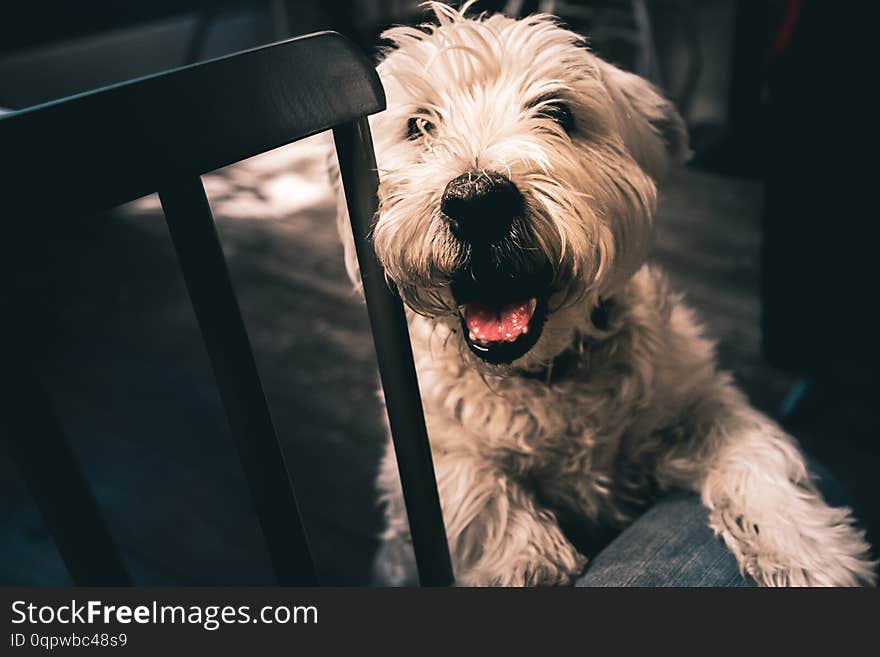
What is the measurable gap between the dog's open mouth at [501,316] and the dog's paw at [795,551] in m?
0.35

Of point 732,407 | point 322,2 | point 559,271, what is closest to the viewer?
point 559,271

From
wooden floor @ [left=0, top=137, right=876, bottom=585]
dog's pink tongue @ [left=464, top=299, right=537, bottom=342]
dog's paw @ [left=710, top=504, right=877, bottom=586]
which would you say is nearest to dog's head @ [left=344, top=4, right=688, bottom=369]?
dog's pink tongue @ [left=464, top=299, right=537, bottom=342]

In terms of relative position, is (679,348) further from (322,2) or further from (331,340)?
(322,2)

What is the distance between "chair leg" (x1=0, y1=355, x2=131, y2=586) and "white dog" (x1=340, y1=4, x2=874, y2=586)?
0.43m

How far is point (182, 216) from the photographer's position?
1.55ft

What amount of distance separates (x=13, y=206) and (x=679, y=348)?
957mm

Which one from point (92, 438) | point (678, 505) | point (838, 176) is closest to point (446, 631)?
point (678, 505)

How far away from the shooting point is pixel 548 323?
0.92 meters

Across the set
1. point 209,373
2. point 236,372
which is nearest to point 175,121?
point 236,372

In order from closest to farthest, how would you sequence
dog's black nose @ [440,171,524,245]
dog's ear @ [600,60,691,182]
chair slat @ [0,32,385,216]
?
chair slat @ [0,32,385,216], dog's black nose @ [440,171,524,245], dog's ear @ [600,60,691,182]

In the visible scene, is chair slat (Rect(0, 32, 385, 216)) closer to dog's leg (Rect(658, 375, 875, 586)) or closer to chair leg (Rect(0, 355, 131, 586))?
chair leg (Rect(0, 355, 131, 586))

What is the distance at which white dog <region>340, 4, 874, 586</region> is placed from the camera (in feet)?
2.71

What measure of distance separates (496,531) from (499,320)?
34 cm

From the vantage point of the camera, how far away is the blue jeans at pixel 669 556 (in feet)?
2.66
